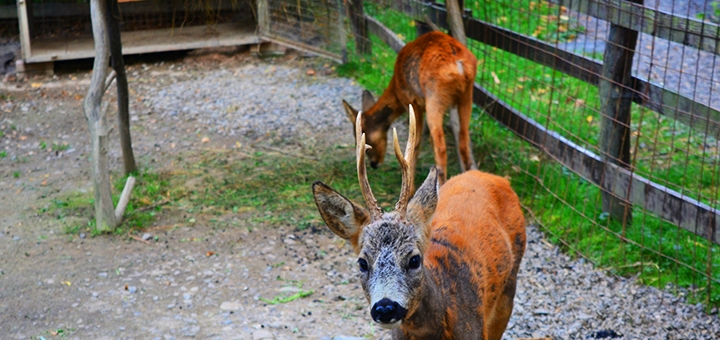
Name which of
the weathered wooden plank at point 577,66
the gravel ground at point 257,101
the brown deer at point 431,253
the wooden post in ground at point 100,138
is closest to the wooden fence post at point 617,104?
the weathered wooden plank at point 577,66

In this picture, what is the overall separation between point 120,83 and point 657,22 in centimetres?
538

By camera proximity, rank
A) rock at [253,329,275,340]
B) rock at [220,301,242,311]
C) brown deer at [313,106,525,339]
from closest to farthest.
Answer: brown deer at [313,106,525,339]
rock at [253,329,275,340]
rock at [220,301,242,311]

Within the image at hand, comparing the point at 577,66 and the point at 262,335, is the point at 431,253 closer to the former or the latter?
the point at 262,335

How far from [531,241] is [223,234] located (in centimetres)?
276

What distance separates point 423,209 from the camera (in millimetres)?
3711

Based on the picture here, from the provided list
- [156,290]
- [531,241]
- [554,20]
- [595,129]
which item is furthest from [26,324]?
[554,20]

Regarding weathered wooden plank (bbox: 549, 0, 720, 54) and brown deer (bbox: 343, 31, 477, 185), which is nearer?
weathered wooden plank (bbox: 549, 0, 720, 54)

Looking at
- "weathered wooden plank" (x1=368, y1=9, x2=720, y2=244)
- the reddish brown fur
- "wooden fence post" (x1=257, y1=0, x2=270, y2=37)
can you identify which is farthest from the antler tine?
"wooden fence post" (x1=257, y1=0, x2=270, y2=37)

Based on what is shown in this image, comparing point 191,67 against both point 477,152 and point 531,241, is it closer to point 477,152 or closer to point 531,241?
point 477,152

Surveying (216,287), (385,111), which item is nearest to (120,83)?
(385,111)

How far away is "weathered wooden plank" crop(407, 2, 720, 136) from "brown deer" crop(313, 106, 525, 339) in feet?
6.05

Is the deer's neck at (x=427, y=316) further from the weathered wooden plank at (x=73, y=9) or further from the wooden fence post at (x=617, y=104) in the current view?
the weathered wooden plank at (x=73, y=9)

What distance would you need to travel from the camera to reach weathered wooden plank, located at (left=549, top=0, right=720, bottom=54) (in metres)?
5.13

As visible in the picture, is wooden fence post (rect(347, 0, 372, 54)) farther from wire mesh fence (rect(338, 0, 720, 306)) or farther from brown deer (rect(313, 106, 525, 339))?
brown deer (rect(313, 106, 525, 339))
